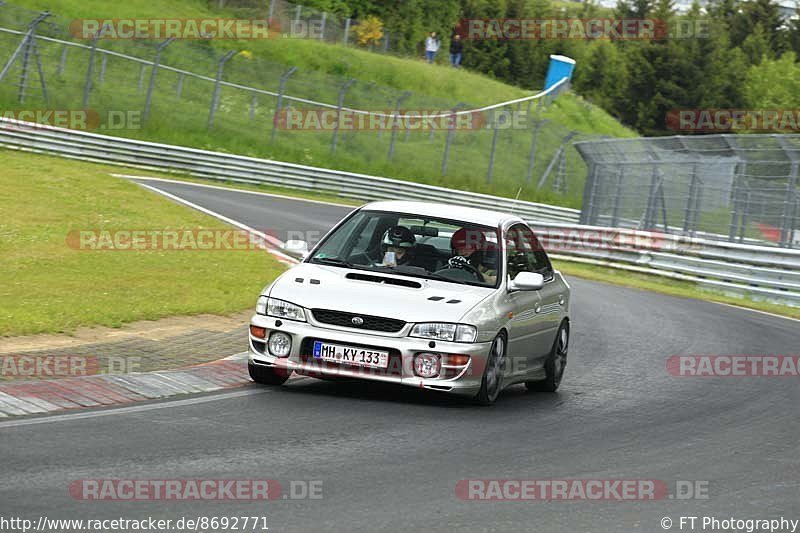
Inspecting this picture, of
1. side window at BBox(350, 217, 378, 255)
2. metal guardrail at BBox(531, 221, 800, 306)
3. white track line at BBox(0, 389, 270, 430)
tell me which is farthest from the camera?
metal guardrail at BBox(531, 221, 800, 306)

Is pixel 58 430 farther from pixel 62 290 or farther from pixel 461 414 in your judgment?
pixel 62 290

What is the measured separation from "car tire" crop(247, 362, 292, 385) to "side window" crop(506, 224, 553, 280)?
6.41 feet

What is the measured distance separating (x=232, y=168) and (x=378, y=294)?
27.5m

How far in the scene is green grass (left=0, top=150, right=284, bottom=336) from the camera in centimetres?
1265

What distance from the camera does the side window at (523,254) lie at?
34.9 feet

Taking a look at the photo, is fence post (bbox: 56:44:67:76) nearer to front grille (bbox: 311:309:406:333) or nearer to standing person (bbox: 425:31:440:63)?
standing person (bbox: 425:31:440:63)

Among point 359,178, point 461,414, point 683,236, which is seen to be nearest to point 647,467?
point 461,414

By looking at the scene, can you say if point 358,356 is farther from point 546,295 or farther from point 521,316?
point 546,295

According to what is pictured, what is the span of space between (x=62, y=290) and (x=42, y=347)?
3.31m

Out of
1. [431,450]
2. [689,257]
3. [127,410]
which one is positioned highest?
[431,450]

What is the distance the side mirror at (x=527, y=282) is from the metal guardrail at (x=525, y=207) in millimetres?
8198

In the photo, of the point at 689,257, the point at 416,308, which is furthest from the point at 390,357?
the point at 689,257

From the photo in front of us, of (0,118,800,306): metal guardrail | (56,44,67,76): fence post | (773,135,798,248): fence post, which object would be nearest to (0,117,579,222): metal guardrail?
(0,118,800,306): metal guardrail

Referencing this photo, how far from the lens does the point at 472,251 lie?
33.9ft
